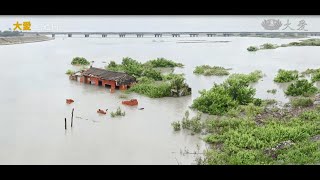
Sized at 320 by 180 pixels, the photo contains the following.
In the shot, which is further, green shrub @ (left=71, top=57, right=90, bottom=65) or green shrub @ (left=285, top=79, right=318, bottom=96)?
green shrub @ (left=71, top=57, right=90, bottom=65)

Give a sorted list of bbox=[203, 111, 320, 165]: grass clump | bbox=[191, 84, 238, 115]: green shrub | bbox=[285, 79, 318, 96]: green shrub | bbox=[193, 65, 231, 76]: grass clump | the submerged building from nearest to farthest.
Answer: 1. bbox=[203, 111, 320, 165]: grass clump
2. bbox=[191, 84, 238, 115]: green shrub
3. bbox=[285, 79, 318, 96]: green shrub
4. the submerged building
5. bbox=[193, 65, 231, 76]: grass clump

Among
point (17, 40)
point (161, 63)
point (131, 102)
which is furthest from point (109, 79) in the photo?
point (17, 40)

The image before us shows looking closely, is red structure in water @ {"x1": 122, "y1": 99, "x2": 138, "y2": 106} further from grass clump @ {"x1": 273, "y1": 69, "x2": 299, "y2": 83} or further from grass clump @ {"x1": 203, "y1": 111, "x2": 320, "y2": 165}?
grass clump @ {"x1": 273, "y1": 69, "x2": 299, "y2": 83}

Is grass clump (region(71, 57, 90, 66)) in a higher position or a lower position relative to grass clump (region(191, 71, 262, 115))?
lower

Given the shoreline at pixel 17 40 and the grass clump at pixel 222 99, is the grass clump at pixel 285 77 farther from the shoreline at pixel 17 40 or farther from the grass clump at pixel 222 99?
the shoreline at pixel 17 40

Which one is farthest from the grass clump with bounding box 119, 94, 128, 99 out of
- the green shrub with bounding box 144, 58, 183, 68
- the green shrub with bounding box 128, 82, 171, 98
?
the green shrub with bounding box 144, 58, 183, 68
